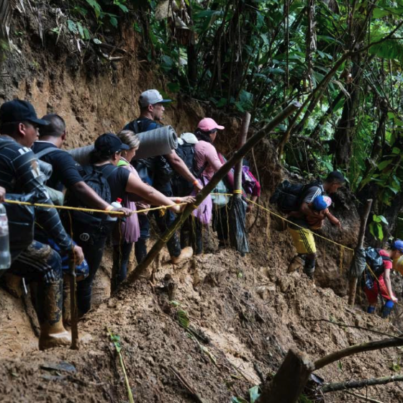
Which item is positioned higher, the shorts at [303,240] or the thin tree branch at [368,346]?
the thin tree branch at [368,346]

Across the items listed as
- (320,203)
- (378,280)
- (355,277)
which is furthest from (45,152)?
(378,280)

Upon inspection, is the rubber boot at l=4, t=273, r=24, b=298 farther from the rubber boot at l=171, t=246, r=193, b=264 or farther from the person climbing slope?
the person climbing slope

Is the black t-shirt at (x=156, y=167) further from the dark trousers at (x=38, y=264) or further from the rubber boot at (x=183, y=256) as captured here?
the dark trousers at (x=38, y=264)

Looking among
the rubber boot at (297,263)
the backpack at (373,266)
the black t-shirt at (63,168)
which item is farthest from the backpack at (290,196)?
the black t-shirt at (63,168)

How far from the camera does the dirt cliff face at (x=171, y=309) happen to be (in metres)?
4.82

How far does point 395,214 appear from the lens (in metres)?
12.9

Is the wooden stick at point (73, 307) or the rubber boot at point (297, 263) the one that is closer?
the wooden stick at point (73, 307)

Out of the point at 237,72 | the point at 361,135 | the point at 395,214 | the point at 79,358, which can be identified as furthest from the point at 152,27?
the point at 79,358

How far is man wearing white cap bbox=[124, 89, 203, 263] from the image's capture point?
24.0ft

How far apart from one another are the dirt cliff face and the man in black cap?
0.95ft

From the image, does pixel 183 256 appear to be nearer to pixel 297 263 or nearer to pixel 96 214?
pixel 96 214

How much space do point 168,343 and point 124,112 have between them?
5.10 m

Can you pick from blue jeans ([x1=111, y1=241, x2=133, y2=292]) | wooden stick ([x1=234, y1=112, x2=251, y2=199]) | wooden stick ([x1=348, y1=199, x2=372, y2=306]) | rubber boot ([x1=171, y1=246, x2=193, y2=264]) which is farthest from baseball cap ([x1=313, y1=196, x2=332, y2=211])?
blue jeans ([x1=111, y1=241, x2=133, y2=292])

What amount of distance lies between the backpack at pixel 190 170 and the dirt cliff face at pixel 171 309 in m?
0.89
